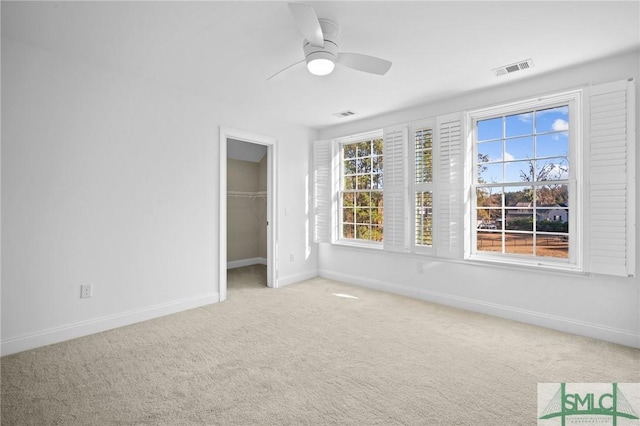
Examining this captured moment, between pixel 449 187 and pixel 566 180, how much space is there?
3.63 feet

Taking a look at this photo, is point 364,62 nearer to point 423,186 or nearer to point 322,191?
point 423,186

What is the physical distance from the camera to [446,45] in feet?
8.58

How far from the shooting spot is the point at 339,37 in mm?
2477

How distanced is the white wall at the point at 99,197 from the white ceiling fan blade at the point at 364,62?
214cm

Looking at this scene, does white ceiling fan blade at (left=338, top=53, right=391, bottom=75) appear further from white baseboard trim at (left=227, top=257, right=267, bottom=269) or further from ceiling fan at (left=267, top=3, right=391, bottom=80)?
white baseboard trim at (left=227, top=257, right=267, bottom=269)

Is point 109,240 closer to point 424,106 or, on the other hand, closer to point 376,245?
point 376,245

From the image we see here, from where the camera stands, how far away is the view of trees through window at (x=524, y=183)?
3.23 meters

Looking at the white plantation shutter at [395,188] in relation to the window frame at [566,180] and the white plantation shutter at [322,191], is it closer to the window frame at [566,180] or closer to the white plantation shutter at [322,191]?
the window frame at [566,180]

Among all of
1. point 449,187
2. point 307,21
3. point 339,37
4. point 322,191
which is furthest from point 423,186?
point 307,21

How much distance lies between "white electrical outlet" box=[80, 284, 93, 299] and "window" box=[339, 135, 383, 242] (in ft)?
11.0

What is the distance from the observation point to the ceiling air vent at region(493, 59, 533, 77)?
2.92 metres

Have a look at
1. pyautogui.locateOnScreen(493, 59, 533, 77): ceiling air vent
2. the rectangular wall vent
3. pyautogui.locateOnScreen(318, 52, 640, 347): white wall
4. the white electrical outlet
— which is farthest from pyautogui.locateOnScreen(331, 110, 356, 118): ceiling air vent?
the white electrical outlet

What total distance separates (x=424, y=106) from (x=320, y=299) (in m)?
2.81

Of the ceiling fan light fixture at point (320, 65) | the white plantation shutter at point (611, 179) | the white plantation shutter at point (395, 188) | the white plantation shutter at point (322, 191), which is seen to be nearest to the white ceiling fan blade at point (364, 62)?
the ceiling fan light fixture at point (320, 65)
